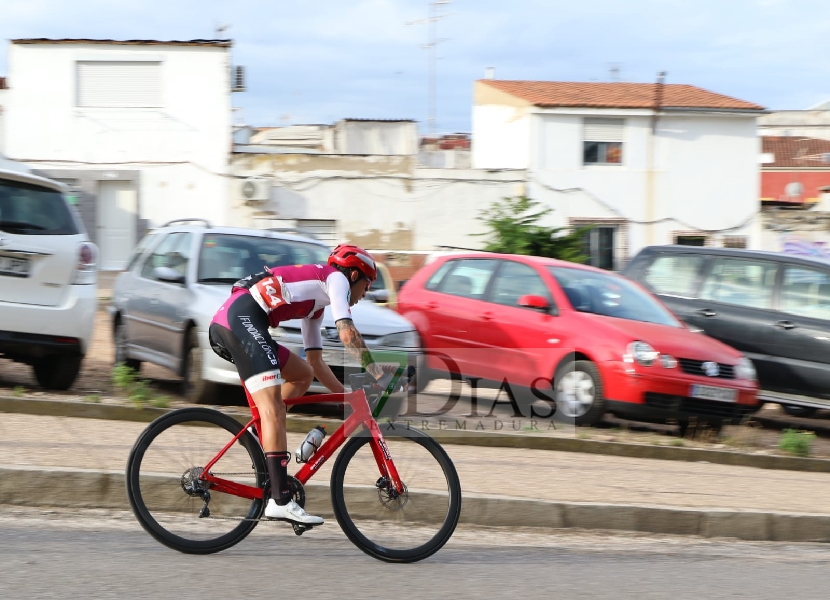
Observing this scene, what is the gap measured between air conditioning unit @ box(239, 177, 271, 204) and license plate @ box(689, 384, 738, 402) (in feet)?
64.5

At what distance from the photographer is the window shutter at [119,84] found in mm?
27406

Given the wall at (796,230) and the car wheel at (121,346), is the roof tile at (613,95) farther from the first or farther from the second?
the car wheel at (121,346)

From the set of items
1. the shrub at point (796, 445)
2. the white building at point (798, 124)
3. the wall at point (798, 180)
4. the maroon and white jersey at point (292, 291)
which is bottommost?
the shrub at point (796, 445)

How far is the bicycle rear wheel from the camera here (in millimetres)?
5363

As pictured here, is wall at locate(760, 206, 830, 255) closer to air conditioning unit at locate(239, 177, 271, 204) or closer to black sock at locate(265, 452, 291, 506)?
air conditioning unit at locate(239, 177, 271, 204)

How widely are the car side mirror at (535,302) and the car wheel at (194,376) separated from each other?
309cm

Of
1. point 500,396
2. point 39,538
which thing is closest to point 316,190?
point 500,396

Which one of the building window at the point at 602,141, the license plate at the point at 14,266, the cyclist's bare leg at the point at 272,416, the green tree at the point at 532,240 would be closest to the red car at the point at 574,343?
the license plate at the point at 14,266

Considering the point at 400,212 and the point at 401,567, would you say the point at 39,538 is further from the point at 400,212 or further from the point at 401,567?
the point at 400,212

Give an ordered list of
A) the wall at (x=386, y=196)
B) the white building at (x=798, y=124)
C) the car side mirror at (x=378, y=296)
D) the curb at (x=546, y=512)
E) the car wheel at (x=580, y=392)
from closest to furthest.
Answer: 1. the curb at (x=546, y=512)
2. the car wheel at (x=580, y=392)
3. the car side mirror at (x=378, y=296)
4. the wall at (x=386, y=196)
5. the white building at (x=798, y=124)

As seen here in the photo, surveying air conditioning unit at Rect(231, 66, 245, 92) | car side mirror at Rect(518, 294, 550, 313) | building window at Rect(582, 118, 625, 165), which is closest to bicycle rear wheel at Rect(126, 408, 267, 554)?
car side mirror at Rect(518, 294, 550, 313)

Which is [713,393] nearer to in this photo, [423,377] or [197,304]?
[423,377]

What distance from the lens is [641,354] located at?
951 centimetres

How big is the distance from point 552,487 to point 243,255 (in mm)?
4237
